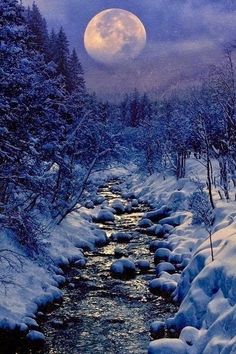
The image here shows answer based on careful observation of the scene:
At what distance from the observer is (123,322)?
14477 millimetres

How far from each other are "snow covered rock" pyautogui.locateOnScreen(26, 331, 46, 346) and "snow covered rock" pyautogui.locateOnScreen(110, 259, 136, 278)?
659cm

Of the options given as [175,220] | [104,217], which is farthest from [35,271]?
[104,217]

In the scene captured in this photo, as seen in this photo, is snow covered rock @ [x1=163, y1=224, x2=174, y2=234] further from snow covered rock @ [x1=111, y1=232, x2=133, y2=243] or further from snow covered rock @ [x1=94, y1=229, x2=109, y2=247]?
snow covered rock @ [x1=94, y1=229, x2=109, y2=247]

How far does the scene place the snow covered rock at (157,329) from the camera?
13.4m

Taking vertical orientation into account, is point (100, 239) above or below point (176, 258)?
above

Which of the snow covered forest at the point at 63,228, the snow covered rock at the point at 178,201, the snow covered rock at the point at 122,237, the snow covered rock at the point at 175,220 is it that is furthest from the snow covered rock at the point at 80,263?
the snow covered rock at the point at 178,201

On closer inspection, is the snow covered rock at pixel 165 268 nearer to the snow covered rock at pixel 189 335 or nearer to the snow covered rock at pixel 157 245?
the snow covered rock at pixel 157 245

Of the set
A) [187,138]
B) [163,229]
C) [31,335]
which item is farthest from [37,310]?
[187,138]

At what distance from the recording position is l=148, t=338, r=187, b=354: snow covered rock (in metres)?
11.2

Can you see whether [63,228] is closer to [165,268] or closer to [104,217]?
[104,217]

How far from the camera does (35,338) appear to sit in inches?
506

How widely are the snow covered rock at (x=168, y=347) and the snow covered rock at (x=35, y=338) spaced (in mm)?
3359

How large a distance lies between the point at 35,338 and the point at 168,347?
406 centimetres

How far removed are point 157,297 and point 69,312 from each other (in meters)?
3.48
